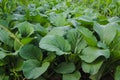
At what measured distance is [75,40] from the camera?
4.86 feet

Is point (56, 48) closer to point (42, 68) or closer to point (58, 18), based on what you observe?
point (42, 68)

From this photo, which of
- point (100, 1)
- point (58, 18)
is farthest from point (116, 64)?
point (100, 1)

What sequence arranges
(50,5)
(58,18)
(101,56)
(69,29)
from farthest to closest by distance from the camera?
(50,5) → (58,18) → (69,29) → (101,56)

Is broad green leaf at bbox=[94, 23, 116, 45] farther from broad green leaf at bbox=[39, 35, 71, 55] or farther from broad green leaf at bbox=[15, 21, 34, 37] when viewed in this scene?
broad green leaf at bbox=[15, 21, 34, 37]

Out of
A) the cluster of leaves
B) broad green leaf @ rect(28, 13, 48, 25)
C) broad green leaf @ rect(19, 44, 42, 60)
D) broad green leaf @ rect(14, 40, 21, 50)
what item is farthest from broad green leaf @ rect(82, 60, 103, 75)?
broad green leaf @ rect(28, 13, 48, 25)

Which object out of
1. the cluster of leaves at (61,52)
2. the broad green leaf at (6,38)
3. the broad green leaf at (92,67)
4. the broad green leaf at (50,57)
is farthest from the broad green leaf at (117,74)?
the broad green leaf at (6,38)

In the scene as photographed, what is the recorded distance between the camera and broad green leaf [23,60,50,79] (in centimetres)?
131

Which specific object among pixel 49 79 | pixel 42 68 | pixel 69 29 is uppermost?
pixel 69 29

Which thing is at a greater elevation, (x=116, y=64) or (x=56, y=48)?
(x=56, y=48)

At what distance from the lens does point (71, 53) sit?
139 centimetres

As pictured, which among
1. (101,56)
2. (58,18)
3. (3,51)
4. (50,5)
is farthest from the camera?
(50,5)

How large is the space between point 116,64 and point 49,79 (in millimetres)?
375

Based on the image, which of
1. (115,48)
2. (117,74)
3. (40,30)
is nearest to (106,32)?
(115,48)

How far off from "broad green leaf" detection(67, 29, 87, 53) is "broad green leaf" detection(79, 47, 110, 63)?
0.05 metres
